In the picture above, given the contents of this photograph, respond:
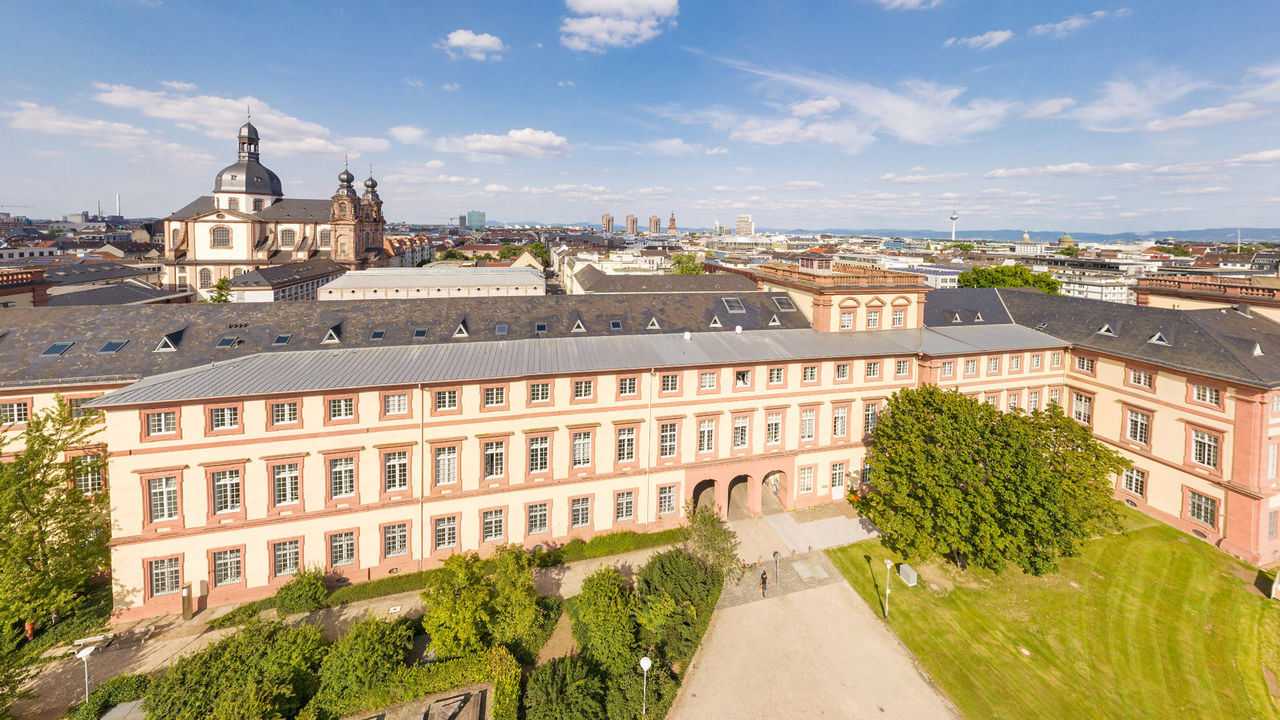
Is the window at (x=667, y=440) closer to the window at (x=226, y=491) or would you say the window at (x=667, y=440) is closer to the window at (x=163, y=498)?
the window at (x=226, y=491)

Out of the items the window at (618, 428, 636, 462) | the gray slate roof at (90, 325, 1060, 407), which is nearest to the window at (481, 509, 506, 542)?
the window at (618, 428, 636, 462)

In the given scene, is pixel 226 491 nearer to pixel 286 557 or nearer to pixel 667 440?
pixel 286 557

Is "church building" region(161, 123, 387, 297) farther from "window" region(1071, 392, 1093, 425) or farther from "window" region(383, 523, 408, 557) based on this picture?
"window" region(1071, 392, 1093, 425)

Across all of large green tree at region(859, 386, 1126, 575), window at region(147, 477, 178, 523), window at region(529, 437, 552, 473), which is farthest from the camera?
window at region(529, 437, 552, 473)

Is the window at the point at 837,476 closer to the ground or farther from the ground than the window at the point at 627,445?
closer to the ground

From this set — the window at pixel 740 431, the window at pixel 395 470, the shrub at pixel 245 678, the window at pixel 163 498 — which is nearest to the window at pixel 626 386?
the window at pixel 740 431

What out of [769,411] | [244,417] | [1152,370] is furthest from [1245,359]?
[244,417]

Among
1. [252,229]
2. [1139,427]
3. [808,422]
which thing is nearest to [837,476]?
[808,422]
